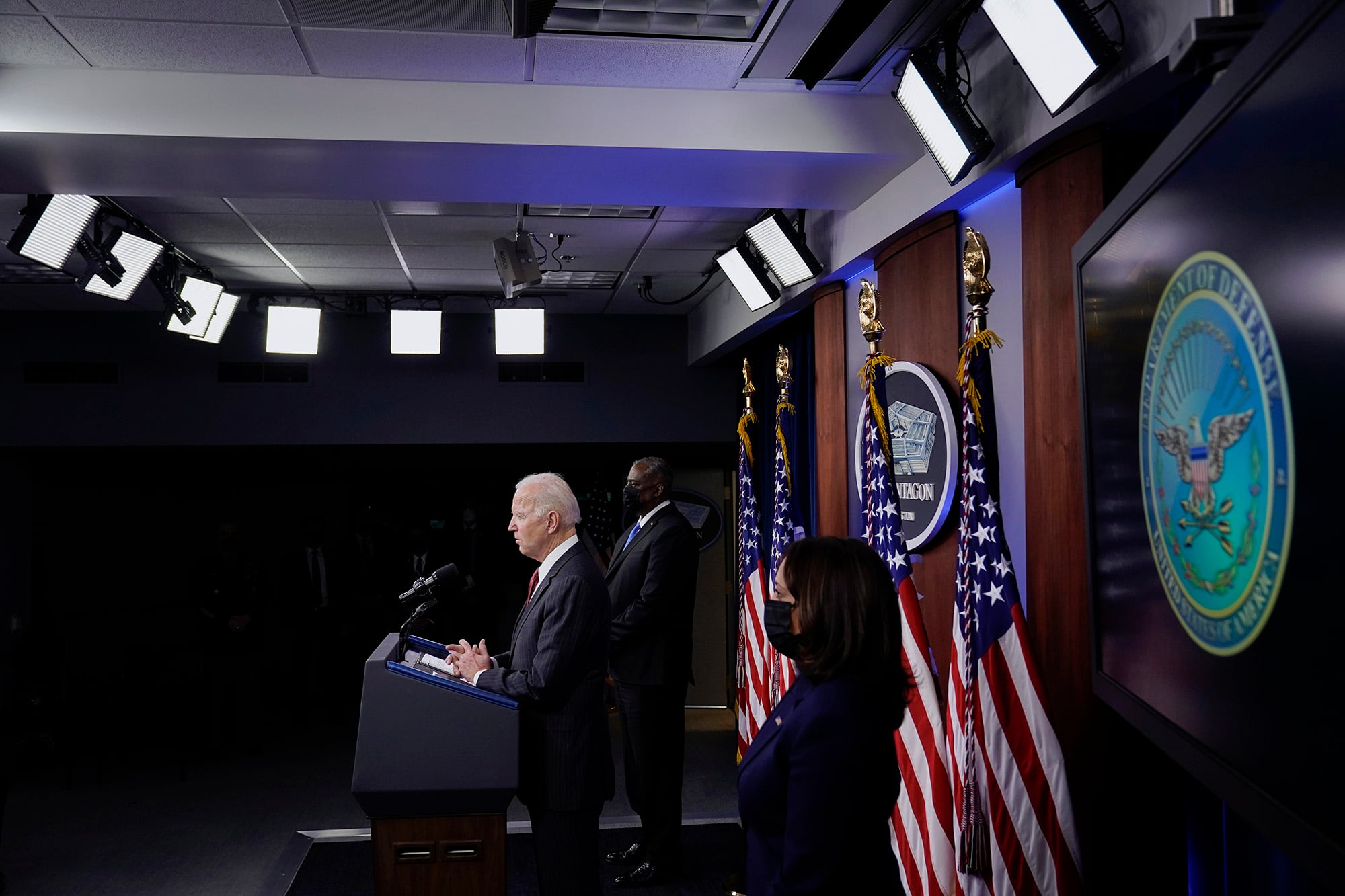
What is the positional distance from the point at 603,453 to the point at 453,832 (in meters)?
4.86

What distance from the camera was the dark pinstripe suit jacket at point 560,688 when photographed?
2.49 meters

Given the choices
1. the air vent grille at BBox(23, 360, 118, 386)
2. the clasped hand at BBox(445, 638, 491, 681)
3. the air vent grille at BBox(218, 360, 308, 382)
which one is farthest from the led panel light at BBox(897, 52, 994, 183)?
the air vent grille at BBox(23, 360, 118, 386)

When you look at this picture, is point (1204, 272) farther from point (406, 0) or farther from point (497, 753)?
point (406, 0)

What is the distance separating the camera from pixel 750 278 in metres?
4.75

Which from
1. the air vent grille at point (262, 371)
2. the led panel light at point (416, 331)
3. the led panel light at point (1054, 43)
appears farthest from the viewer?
the air vent grille at point (262, 371)

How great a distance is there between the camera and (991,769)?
2.37 meters

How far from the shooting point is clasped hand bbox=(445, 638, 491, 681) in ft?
8.48

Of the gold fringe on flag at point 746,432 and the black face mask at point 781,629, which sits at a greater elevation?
the gold fringe on flag at point 746,432

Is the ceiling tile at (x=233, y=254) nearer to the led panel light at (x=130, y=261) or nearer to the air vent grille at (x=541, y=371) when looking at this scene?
the led panel light at (x=130, y=261)

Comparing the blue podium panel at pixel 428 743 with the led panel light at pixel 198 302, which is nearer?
the blue podium panel at pixel 428 743

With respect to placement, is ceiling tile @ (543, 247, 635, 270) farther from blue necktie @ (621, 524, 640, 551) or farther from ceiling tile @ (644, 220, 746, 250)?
blue necktie @ (621, 524, 640, 551)

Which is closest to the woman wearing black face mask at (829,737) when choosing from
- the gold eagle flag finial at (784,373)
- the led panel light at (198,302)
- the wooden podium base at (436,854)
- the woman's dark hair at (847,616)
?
the woman's dark hair at (847,616)

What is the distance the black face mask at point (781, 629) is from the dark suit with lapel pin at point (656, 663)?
1.99 m

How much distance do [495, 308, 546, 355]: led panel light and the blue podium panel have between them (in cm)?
378
